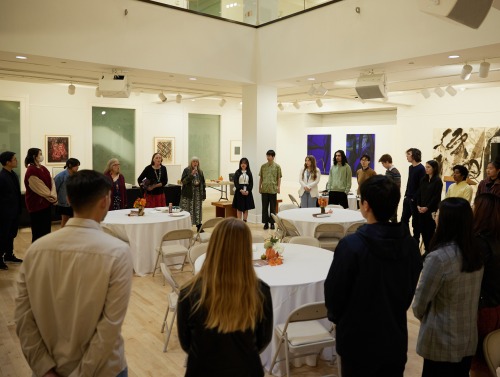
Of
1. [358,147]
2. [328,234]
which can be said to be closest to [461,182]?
[328,234]

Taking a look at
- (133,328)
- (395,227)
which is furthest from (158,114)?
(395,227)

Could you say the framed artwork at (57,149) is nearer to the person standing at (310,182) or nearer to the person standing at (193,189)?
the person standing at (193,189)

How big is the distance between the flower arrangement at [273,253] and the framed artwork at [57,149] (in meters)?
11.6

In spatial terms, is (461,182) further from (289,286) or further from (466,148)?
(466,148)

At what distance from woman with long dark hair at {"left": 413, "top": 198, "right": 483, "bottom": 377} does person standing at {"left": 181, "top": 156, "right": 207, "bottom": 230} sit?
22.6 feet

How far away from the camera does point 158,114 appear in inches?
653

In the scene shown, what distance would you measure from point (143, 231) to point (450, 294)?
501cm

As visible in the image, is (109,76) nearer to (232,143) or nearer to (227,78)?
(227,78)

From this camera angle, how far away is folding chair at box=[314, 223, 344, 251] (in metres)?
6.59

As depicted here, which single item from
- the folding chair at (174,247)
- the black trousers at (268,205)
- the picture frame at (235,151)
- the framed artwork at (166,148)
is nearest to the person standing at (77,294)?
the folding chair at (174,247)

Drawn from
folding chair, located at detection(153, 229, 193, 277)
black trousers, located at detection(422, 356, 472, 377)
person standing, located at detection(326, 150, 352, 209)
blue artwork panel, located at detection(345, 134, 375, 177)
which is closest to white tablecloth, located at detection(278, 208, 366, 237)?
folding chair, located at detection(153, 229, 193, 277)

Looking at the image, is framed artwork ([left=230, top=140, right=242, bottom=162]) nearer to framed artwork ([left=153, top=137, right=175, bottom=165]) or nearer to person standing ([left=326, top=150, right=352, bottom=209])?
framed artwork ([left=153, top=137, right=175, bottom=165])

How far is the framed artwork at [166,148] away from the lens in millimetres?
16636

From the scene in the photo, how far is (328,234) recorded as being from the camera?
7.00 metres
